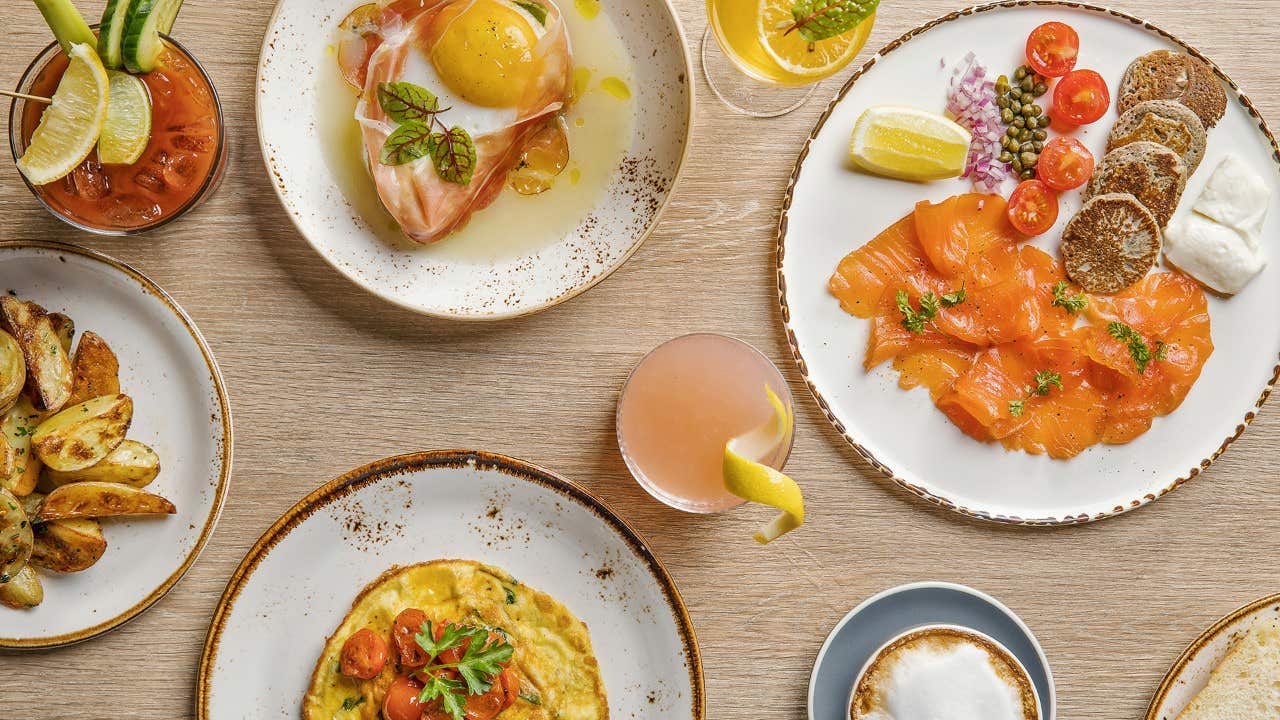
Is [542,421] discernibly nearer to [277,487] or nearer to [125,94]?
[277,487]

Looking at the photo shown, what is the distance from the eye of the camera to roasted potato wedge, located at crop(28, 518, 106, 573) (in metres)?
2.22

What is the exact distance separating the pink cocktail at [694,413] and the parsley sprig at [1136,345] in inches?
35.6

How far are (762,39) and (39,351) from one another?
198 cm

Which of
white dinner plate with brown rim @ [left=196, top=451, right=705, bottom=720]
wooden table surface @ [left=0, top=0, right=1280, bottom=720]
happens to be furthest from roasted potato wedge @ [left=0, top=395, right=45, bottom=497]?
white dinner plate with brown rim @ [left=196, top=451, right=705, bottom=720]

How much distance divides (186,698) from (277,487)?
624 millimetres

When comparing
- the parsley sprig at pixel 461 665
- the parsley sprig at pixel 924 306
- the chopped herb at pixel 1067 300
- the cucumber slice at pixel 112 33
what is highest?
the cucumber slice at pixel 112 33

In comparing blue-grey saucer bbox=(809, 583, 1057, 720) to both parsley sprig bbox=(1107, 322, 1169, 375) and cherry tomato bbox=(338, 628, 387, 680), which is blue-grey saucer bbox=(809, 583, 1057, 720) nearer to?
parsley sprig bbox=(1107, 322, 1169, 375)

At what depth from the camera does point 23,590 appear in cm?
223

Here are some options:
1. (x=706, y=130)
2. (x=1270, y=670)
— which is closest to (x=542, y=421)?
(x=706, y=130)

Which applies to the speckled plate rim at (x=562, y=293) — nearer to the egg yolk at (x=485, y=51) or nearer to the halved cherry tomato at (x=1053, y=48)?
the egg yolk at (x=485, y=51)

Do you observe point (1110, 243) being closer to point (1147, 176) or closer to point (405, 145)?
point (1147, 176)

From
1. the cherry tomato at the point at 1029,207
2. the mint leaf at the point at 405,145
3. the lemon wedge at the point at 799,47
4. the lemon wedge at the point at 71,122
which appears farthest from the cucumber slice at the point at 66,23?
the cherry tomato at the point at 1029,207

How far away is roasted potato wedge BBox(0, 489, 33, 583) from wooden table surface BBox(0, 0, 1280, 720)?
37 cm

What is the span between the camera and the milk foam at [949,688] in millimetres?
2299
